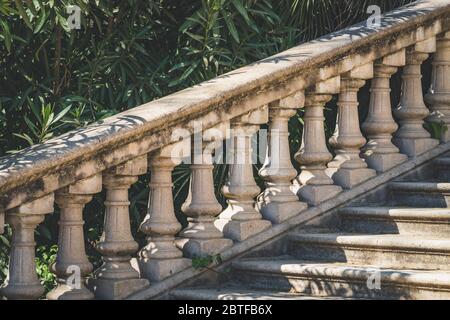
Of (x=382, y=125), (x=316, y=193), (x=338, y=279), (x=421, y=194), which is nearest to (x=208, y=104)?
(x=316, y=193)

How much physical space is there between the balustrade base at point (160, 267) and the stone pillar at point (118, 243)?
10 cm

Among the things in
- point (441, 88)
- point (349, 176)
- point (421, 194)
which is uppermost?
point (441, 88)

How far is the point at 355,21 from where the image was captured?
25.1 ft

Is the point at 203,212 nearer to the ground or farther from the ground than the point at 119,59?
nearer to the ground

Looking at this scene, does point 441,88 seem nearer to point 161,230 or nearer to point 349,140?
point 349,140

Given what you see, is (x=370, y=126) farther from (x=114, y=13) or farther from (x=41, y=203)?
(x=41, y=203)

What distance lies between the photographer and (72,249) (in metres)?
5.71

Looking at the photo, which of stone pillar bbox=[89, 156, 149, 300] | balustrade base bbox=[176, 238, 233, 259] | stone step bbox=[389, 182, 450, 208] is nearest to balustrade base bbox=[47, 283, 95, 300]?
stone pillar bbox=[89, 156, 149, 300]

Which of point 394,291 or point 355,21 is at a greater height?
point 355,21

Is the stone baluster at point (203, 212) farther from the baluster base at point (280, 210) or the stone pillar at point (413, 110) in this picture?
the stone pillar at point (413, 110)

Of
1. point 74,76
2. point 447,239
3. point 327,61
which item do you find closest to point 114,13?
point 74,76

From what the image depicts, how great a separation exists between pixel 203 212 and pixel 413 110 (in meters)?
1.54
